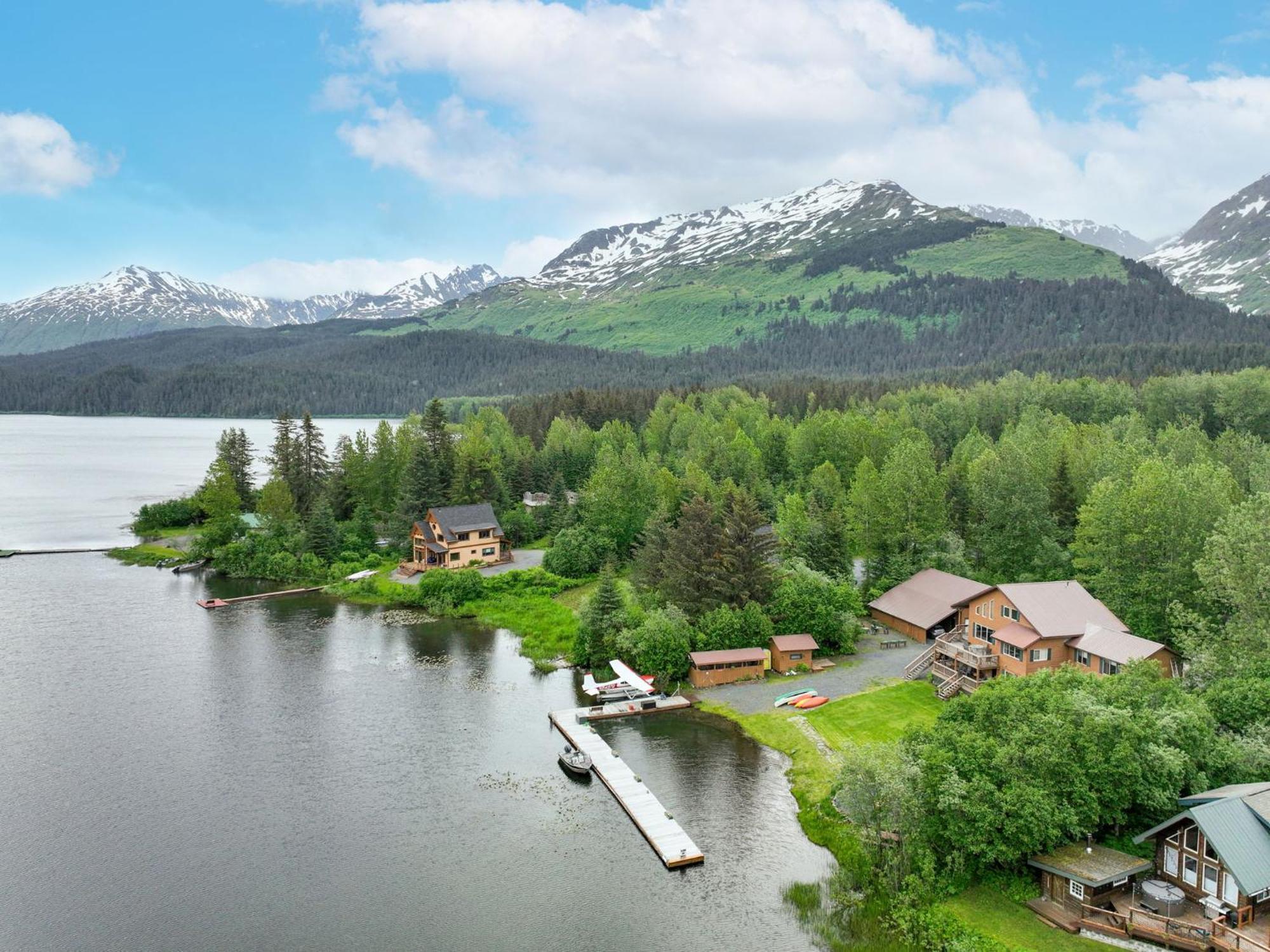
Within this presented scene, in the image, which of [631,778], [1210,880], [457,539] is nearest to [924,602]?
[631,778]

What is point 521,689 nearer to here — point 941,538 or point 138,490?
point 941,538

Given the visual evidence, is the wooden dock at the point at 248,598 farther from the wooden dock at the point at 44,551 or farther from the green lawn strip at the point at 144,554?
the wooden dock at the point at 44,551

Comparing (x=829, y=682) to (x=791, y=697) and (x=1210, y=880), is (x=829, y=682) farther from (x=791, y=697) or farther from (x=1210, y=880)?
(x=1210, y=880)

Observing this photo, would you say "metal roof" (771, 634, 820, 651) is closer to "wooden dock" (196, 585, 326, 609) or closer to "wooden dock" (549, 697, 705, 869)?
"wooden dock" (549, 697, 705, 869)

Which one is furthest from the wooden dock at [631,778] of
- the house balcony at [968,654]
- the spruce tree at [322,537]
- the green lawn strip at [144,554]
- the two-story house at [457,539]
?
the green lawn strip at [144,554]

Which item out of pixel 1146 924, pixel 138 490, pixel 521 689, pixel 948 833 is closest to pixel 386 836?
pixel 521 689

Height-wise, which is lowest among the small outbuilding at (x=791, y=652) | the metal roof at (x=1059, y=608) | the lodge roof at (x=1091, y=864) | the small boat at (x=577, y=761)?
the small boat at (x=577, y=761)

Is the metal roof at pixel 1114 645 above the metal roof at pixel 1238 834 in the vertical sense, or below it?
above
